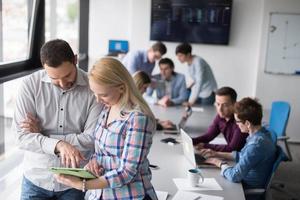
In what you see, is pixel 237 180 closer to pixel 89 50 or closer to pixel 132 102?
pixel 132 102

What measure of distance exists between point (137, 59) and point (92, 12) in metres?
1.93

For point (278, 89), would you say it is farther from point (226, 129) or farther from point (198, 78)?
point (226, 129)

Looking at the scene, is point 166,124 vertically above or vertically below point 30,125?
below

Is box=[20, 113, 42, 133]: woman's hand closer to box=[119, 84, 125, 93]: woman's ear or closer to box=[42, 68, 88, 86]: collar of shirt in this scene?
box=[42, 68, 88, 86]: collar of shirt

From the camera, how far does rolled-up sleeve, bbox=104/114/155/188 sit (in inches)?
60.7

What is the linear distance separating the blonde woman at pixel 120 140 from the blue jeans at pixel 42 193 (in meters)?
0.31

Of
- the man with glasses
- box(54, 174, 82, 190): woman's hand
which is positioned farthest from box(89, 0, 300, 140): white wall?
box(54, 174, 82, 190): woman's hand

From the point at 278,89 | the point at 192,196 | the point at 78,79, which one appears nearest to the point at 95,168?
the point at 78,79

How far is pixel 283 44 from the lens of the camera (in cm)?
601

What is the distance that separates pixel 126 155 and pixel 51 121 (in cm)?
52

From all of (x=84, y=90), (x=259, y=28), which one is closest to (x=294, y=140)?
(x=259, y=28)

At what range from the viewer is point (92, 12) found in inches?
259

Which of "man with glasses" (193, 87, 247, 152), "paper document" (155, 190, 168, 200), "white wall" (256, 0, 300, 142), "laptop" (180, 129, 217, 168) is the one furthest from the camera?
"white wall" (256, 0, 300, 142)

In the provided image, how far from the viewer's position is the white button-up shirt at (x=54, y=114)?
184 cm
